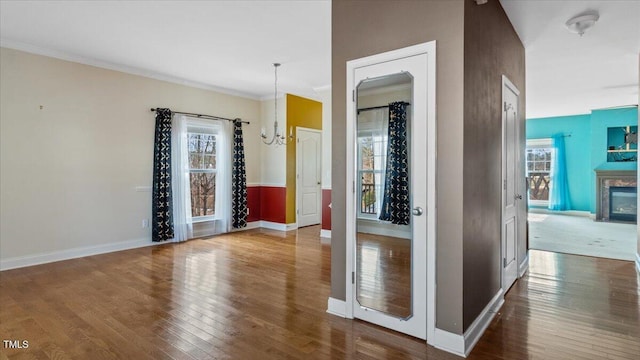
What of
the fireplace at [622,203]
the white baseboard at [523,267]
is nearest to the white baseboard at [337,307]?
the white baseboard at [523,267]

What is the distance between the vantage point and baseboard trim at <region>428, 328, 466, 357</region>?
2.24m

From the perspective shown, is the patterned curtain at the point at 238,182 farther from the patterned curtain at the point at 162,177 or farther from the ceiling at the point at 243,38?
the patterned curtain at the point at 162,177

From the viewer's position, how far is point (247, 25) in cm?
365

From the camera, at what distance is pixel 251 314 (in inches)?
113

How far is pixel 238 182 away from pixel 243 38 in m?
3.20

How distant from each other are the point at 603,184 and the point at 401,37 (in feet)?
27.9

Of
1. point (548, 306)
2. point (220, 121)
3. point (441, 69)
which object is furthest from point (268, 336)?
point (220, 121)

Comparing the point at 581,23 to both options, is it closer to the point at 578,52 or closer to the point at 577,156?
the point at 578,52

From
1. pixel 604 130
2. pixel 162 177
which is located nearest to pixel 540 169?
pixel 604 130

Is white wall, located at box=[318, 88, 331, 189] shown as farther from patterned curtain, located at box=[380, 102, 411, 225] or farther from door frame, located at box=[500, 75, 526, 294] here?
patterned curtain, located at box=[380, 102, 411, 225]

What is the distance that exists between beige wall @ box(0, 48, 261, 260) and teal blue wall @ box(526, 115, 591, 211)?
31.7 ft

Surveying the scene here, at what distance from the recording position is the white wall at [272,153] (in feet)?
22.6

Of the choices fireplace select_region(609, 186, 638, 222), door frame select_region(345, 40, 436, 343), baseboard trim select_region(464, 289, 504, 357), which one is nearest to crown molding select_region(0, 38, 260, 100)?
door frame select_region(345, 40, 436, 343)

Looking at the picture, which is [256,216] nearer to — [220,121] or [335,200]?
[220,121]
